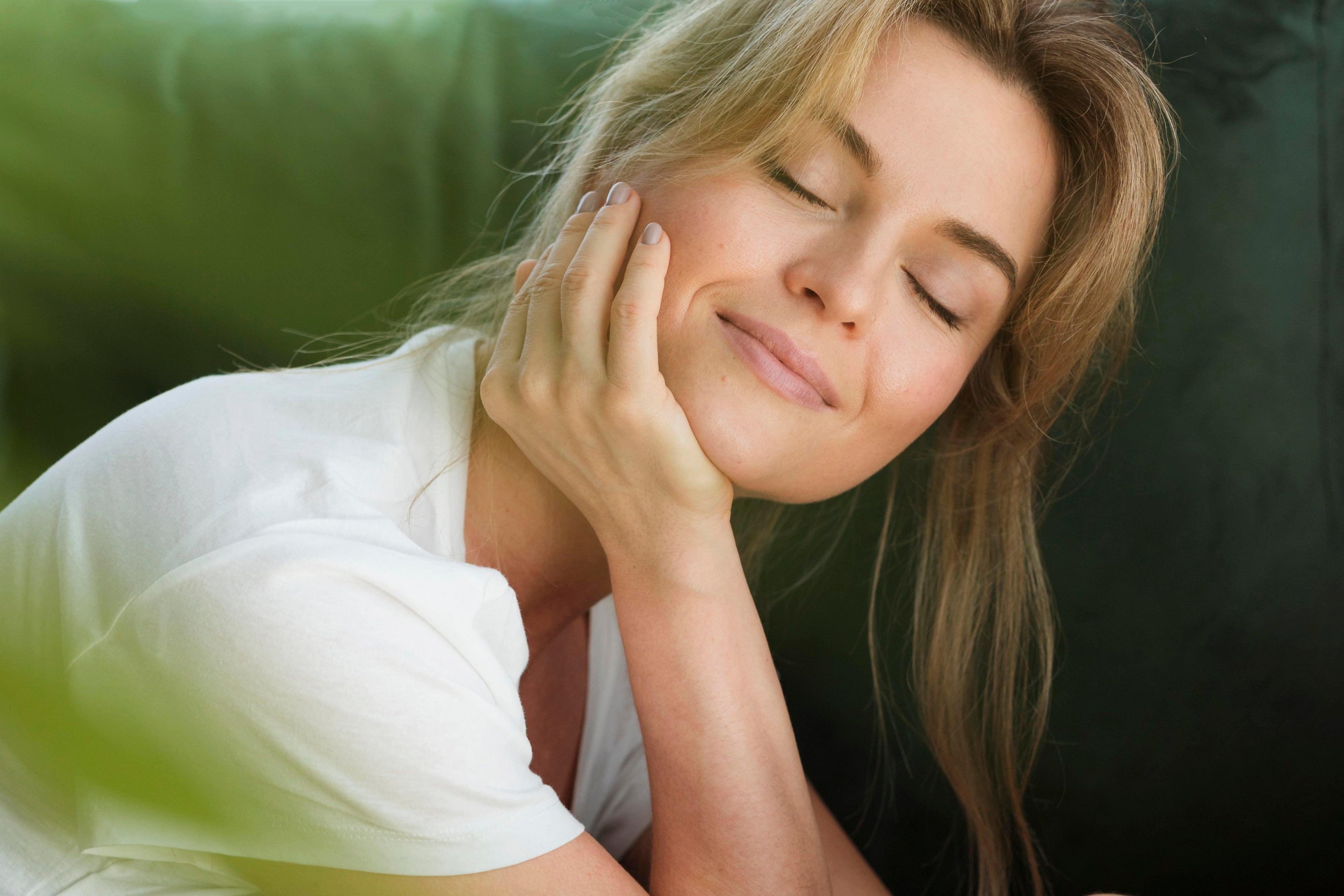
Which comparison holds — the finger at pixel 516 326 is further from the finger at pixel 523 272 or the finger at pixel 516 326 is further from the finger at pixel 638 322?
the finger at pixel 638 322

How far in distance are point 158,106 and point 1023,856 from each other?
5.30 feet

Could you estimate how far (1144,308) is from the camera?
132cm

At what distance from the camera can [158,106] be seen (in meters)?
1.33

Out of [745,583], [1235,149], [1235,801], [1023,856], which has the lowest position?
[1023,856]

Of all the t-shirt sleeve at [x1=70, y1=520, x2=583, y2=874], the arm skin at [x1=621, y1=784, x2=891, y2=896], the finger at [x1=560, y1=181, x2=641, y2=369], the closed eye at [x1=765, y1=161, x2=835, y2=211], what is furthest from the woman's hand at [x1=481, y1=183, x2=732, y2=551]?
the arm skin at [x1=621, y1=784, x2=891, y2=896]

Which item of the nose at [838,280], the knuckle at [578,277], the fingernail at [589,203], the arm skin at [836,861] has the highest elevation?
the fingernail at [589,203]

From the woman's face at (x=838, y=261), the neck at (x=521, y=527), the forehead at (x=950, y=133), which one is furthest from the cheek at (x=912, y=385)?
the neck at (x=521, y=527)

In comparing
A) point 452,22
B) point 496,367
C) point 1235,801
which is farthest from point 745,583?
point 452,22

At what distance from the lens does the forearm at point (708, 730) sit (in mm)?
935

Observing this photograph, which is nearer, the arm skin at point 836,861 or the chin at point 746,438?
the chin at point 746,438

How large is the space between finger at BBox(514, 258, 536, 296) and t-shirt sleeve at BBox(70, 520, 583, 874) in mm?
387

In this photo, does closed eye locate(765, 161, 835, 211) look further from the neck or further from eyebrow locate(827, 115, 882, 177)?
the neck

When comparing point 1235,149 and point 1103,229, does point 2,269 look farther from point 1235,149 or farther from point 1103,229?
point 1235,149

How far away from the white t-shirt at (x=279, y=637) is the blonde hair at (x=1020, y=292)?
1.31 ft
